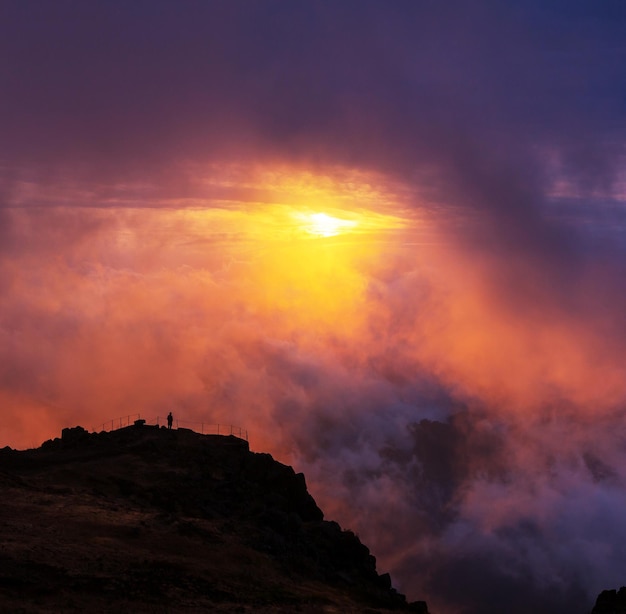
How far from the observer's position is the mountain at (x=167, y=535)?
4769 cm

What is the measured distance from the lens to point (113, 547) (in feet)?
177

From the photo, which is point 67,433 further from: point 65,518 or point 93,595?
point 93,595

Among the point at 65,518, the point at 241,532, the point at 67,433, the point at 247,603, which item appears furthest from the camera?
the point at 67,433

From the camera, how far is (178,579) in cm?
5184

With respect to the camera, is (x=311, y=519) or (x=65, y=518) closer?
(x=65, y=518)

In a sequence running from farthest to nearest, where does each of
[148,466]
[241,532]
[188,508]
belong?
[148,466] → [188,508] → [241,532]

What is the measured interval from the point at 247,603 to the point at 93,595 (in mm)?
10867

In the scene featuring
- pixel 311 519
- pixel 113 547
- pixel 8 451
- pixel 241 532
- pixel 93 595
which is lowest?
pixel 93 595

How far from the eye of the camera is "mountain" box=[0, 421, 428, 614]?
47688mm

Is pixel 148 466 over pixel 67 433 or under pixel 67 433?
under

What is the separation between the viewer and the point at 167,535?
5906cm

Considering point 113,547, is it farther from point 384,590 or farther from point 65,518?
point 384,590

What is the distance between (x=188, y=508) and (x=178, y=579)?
21.0 meters

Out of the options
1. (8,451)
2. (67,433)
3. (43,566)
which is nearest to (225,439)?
(67,433)
